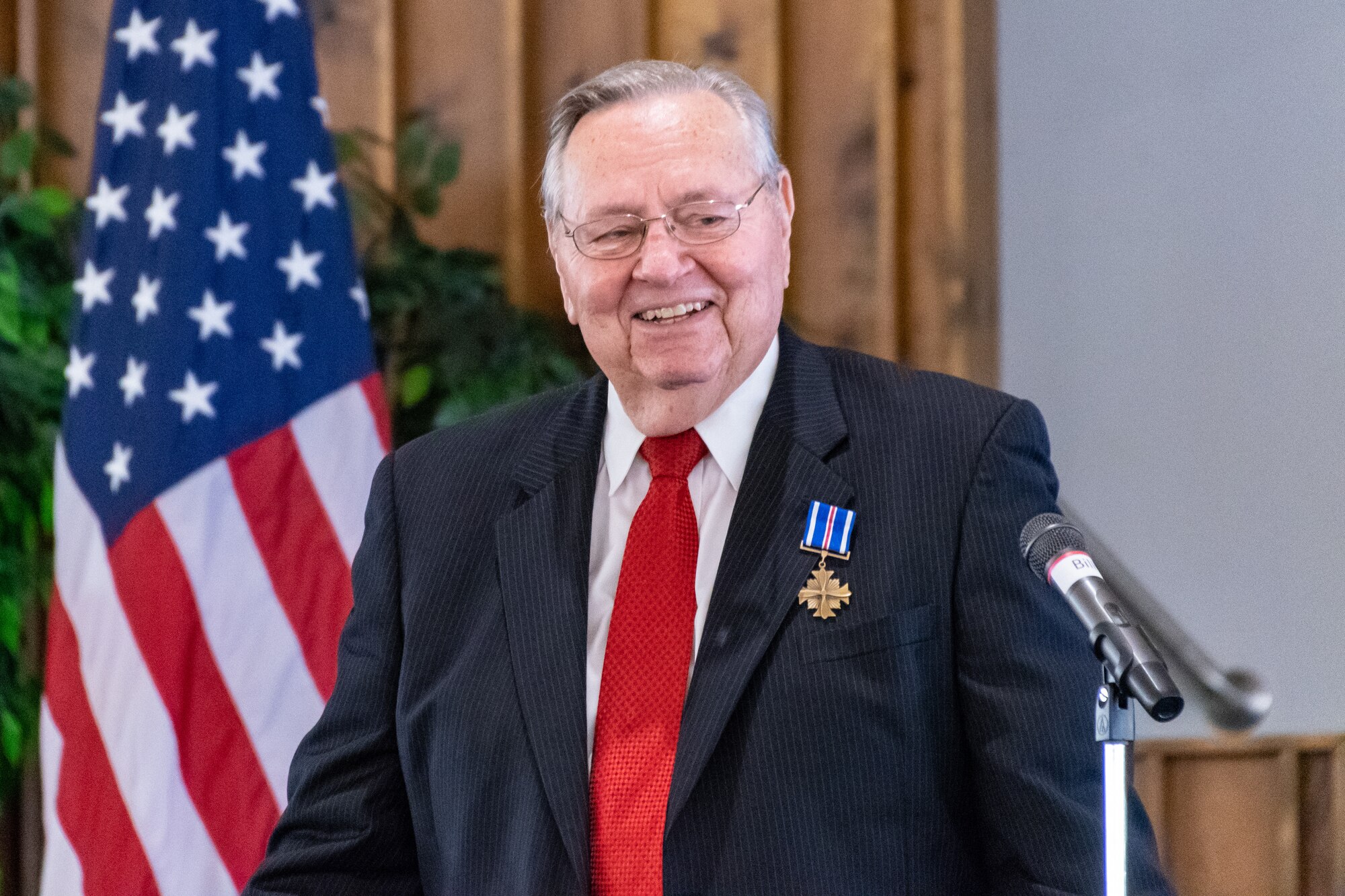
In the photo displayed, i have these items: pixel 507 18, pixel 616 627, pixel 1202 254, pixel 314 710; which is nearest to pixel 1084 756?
pixel 616 627

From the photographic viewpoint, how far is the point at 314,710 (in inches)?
111

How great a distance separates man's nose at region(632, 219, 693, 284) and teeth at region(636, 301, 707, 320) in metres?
0.04

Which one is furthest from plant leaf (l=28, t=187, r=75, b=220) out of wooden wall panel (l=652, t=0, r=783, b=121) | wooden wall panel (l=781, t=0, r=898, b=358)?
wooden wall panel (l=781, t=0, r=898, b=358)

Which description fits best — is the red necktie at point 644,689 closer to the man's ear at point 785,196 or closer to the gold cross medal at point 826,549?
the gold cross medal at point 826,549

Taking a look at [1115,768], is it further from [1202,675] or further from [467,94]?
[467,94]

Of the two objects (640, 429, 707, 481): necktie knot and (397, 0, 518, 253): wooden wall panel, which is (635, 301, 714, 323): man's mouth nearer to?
(640, 429, 707, 481): necktie knot

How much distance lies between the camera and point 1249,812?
3295 mm

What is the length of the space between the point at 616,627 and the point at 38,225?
199cm

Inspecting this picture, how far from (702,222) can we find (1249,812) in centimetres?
231

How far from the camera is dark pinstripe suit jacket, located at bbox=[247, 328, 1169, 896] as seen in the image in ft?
5.15

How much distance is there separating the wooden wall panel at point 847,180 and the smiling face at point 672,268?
156 centimetres

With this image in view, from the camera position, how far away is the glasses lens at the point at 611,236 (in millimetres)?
1799

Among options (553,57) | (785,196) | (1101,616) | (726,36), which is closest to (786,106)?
(726,36)

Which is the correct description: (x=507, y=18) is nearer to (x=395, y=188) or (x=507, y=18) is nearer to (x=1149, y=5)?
(x=395, y=188)
